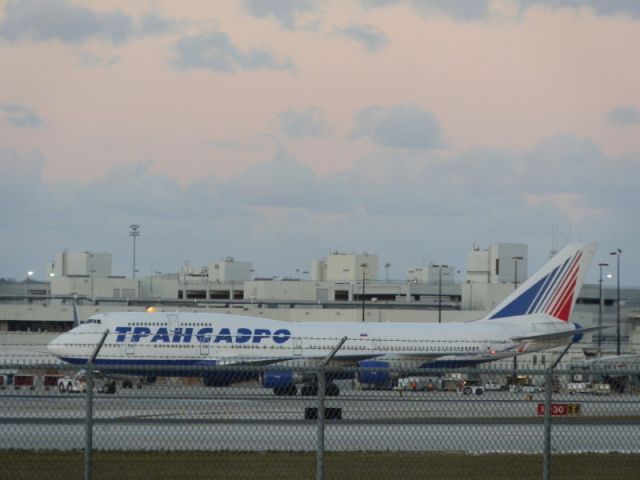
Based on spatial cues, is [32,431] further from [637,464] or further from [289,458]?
[637,464]

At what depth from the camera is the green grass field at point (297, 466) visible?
1819cm

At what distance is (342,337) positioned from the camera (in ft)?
185

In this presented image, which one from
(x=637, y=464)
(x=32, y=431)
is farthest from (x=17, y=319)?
(x=637, y=464)

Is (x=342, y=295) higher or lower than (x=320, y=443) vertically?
lower

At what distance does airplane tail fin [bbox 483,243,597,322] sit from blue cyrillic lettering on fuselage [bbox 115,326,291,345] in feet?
43.6

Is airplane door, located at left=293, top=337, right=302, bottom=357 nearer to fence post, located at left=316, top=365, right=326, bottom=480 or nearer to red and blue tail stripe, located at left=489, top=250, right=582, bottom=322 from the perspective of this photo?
red and blue tail stripe, located at left=489, top=250, right=582, bottom=322

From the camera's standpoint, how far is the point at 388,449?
71.9ft

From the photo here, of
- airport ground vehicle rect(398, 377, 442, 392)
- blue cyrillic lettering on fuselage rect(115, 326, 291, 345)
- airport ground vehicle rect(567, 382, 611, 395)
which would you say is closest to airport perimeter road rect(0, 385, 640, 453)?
airport ground vehicle rect(567, 382, 611, 395)

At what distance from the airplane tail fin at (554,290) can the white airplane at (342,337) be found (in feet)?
0.16

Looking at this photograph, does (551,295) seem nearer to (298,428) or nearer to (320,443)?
(298,428)

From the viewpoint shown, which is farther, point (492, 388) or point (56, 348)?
point (56, 348)

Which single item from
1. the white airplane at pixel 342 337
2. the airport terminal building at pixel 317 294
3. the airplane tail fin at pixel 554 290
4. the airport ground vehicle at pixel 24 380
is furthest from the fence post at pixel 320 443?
the airport terminal building at pixel 317 294

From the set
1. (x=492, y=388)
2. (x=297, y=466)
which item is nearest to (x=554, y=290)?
(x=492, y=388)

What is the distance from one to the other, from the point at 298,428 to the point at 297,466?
5003 mm
